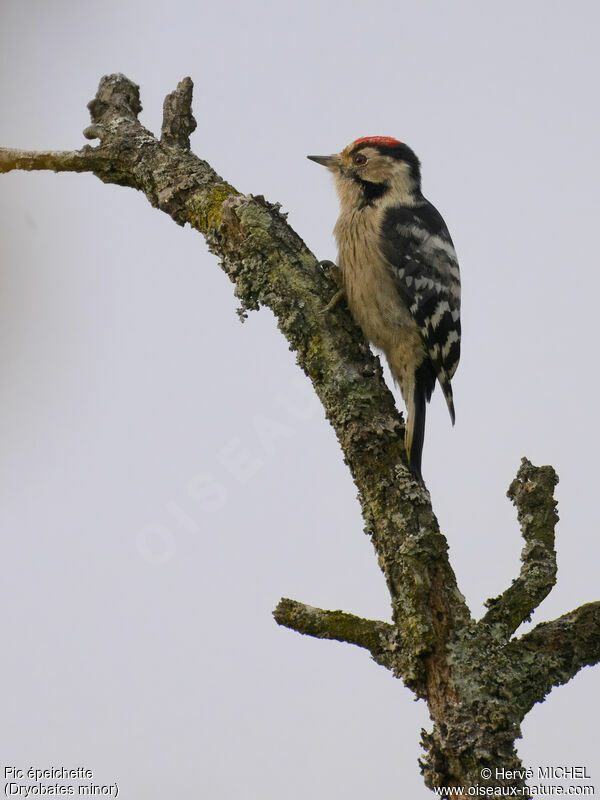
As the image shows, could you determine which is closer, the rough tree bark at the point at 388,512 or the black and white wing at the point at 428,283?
the rough tree bark at the point at 388,512

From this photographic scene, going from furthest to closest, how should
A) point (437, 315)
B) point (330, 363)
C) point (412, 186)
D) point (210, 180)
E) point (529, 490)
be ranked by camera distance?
point (412, 186), point (437, 315), point (210, 180), point (330, 363), point (529, 490)

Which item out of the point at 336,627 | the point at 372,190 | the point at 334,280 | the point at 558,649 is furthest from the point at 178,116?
the point at 558,649

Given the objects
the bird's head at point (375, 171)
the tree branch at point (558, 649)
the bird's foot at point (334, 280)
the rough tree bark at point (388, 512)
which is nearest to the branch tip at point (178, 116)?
the rough tree bark at point (388, 512)

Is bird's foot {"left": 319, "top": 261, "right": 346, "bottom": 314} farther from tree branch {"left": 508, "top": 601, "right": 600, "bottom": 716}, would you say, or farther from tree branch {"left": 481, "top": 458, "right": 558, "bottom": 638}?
tree branch {"left": 508, "top": 601, "right": 600, "bottom": 716}

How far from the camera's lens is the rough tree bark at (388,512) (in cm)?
240

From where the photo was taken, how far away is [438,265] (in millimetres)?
4387

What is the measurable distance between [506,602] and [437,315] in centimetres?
197

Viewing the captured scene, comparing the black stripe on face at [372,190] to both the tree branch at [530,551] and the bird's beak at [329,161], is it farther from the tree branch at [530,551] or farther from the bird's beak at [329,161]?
the tree branch at [530,551]

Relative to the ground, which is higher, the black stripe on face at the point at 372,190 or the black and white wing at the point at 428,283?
the black stripe on face at the point at 372,190

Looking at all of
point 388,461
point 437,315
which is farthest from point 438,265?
point 388,461

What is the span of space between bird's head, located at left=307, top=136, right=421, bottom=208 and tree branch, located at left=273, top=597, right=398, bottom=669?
105 inches

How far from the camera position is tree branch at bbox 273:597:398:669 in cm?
258

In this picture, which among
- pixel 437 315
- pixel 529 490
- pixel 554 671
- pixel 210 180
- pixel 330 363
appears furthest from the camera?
pixel 437 315

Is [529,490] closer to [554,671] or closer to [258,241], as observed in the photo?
[554,671]
